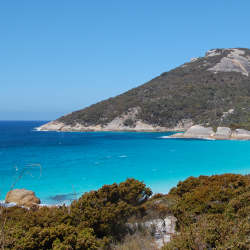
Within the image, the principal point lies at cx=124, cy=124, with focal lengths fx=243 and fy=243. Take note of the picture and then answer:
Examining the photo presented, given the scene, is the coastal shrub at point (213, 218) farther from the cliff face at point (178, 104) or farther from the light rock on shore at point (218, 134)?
the cliff face at point (178, 104)

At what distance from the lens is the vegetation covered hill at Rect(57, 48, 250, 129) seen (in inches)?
2880

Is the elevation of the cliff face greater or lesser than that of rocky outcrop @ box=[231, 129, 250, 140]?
greater

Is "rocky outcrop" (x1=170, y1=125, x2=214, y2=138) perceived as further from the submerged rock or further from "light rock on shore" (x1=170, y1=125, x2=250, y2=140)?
the submerged rock

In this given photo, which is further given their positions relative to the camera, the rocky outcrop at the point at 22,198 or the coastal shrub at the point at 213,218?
the rocky outcrop at the point at 22,198

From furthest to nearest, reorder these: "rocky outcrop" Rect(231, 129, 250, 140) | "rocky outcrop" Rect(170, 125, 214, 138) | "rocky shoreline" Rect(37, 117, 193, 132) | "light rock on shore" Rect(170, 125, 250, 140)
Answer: "rocky shoreline" Rect(37, 117, 193, 132) → "rocky outcrop" Rect(170, 125, 214, 138) → "light rock on shore" Rect(170, 125, 250, 140) → "rocky outcrop" Rect(231, 129, 250, 140)

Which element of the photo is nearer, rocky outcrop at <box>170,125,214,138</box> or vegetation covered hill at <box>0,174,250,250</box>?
vegetation covered hill at <box>0,174,250,250</box>

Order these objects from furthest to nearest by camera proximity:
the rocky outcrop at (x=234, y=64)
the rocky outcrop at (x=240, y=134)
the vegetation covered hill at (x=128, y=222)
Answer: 1. the rocky outcrop at (x=234, y=64)
2. the rocky outcrop at (x=240, y=134)
3. the vegetation covered hill at (x=128, y=222)

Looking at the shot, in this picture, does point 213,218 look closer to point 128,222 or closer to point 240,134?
point 128,222

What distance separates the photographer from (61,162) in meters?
26.9

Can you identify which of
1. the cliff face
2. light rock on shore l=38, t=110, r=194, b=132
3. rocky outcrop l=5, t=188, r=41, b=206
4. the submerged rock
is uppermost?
the cliff face

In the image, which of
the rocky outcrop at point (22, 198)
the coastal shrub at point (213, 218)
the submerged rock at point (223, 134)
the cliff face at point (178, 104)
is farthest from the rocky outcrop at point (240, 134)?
the rocky outcrop at point (22, 198)

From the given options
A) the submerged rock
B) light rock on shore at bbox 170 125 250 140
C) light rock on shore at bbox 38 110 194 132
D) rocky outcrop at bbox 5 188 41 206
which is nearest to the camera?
rocky outcrop at bbox 5 188 41 206

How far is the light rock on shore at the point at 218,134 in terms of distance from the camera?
5283 centimetres

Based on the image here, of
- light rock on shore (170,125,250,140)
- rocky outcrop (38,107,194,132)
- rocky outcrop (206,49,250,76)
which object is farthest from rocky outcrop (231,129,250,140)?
rocky outcrop (206,49,250,76)
